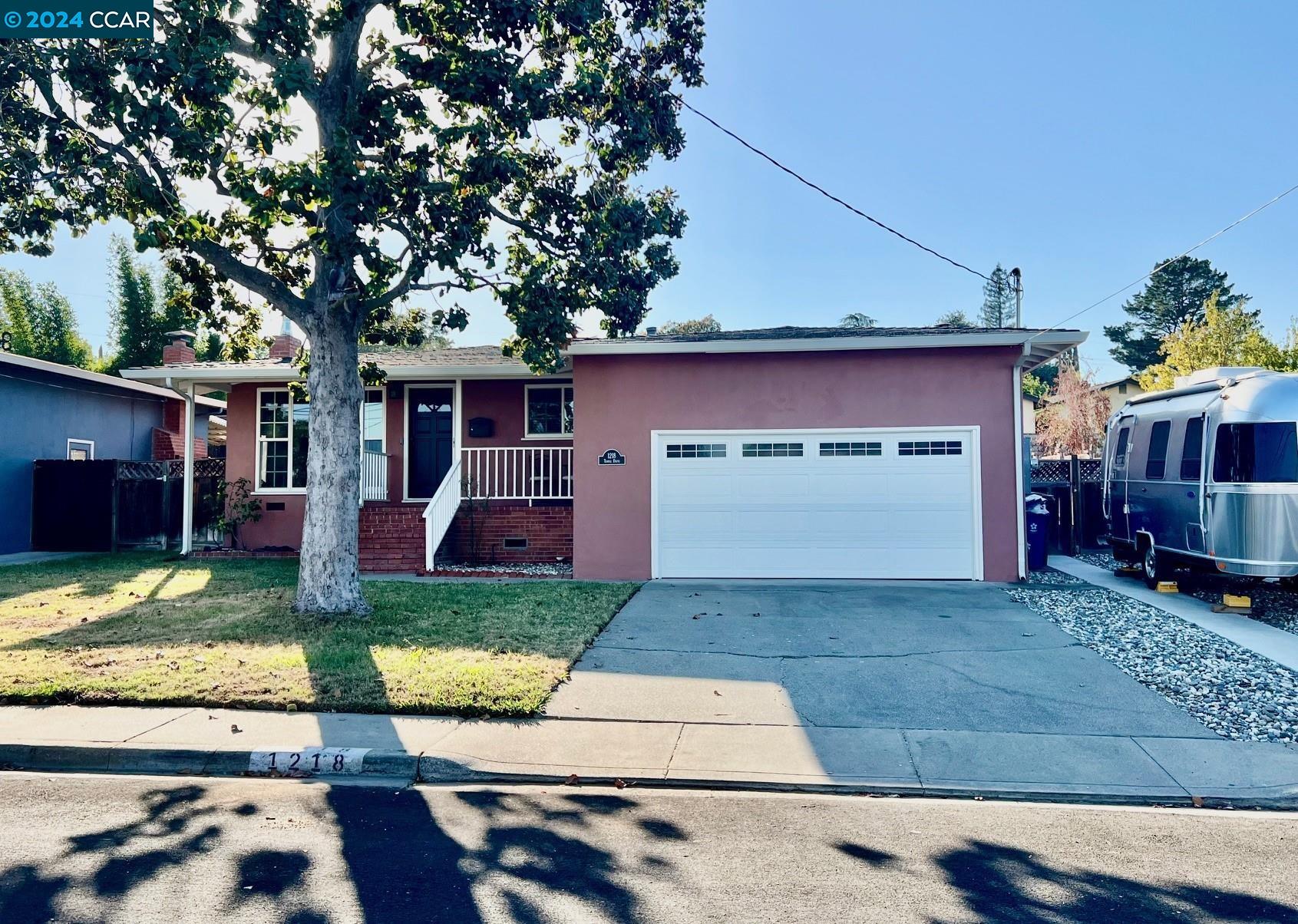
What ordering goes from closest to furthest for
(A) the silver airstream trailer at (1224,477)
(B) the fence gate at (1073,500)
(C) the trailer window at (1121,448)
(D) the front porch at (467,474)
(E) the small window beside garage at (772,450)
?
(A) the silver airstream trailer at (1224,477) < (E) the small window beside garage at (772,450) < (C) the trailer window at (1121,448) < (D) the front porch at (467,474) < (B) the fence gate at (1073,500)

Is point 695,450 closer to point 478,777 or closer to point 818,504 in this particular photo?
point 818,504

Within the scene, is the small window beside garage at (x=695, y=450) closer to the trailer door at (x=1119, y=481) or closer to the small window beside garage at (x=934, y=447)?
the small window beside garage at (x=934, y=447)

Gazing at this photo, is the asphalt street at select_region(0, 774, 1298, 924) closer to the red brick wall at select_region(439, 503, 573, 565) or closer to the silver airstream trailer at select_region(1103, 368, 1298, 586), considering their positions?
the silver airstream trailer at select_region(1103, 368, 1298, 586)

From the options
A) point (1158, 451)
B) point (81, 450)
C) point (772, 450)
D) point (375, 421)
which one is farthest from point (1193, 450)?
point (81, 450)

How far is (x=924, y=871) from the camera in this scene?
4.02 metres

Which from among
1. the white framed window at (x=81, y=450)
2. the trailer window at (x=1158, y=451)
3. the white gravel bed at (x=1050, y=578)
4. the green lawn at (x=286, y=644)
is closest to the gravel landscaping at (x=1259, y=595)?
the white gravel bed at (x=1050, y=578)

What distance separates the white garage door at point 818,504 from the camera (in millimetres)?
12266

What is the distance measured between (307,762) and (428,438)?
428 inches

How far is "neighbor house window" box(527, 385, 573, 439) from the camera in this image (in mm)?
15672

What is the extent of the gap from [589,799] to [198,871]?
6.62ft

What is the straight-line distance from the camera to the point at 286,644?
27.1 feet

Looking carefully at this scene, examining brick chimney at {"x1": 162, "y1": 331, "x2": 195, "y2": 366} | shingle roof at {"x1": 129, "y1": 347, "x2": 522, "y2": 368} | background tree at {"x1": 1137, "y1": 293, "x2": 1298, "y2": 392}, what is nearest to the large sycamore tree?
shingle roof at {"x1": 129, "y1": 347, "x2": 522, "y2": 368}

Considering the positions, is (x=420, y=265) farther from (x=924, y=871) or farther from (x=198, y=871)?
(x=924, y=871)

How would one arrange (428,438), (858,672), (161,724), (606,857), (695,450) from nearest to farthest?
(606,857), (161,724), (858,672), (695,450), (428,438)
